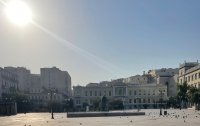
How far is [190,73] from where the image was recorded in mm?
128750

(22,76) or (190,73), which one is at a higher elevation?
(22,76)

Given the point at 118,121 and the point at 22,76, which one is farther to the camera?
the point at 22,76

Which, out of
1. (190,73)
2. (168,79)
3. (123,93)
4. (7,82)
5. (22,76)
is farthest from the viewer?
(22,76)

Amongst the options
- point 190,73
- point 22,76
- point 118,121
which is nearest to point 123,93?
point 190,73

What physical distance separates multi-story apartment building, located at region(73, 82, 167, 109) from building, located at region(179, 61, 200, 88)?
69.4ft

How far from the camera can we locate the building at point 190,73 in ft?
391

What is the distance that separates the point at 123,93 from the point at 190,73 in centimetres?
4208

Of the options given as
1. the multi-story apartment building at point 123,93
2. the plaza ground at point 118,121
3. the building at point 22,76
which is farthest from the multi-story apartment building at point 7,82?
the plaza ground at point 118,121

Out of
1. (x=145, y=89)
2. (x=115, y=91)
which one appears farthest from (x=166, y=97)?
(x=115, y=91)

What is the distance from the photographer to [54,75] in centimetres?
19712

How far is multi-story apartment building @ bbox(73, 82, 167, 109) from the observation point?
16312cm

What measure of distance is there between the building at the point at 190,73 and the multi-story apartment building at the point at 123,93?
69.4ft

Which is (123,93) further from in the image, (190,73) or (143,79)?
(190,73)

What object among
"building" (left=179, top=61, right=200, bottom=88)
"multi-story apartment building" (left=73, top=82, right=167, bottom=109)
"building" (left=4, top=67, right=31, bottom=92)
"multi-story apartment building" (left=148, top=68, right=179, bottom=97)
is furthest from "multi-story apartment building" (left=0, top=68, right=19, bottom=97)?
"multi-story apartment building" (left=148, top=68, right=179, bottom=97)
